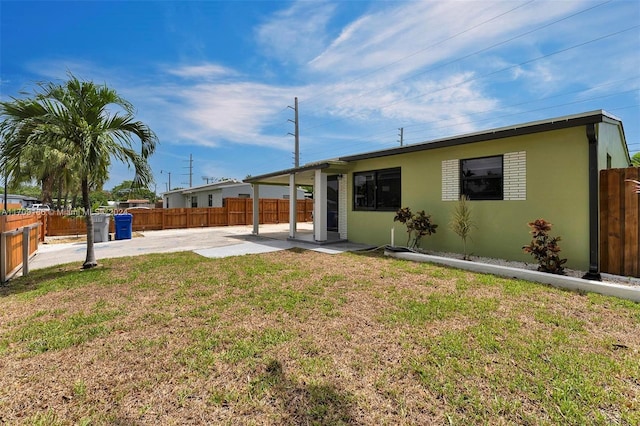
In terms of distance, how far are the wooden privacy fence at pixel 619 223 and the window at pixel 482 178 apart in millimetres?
1803

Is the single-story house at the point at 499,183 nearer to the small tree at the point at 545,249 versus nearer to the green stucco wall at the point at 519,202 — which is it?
the green stucco wall at the point at 519,202

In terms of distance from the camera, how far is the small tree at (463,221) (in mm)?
7141

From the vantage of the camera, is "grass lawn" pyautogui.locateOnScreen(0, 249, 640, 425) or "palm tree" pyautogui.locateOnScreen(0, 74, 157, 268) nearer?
"grass lawn" pyautogui.locateOnScreen(0, 249, 640, 425)

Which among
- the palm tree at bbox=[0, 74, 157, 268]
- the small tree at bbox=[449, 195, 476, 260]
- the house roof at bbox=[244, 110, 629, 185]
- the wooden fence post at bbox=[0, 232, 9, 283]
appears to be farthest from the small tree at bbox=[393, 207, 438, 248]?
the wooden fence post at bbox=[0, 232, 9, 283]

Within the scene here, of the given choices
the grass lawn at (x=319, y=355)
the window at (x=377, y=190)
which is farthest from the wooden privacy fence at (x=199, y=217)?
the window at (x=377, y=190)

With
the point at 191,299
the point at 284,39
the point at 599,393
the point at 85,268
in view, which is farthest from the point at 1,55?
the point at 599,393

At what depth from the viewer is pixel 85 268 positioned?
689 cm

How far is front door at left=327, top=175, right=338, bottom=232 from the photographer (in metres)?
11.6

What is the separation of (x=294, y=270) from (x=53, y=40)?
10465 mm

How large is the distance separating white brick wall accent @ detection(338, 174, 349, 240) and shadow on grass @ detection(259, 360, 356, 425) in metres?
8.50

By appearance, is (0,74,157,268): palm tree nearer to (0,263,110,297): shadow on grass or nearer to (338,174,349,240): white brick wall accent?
(0,263,110,297): shadow on grass

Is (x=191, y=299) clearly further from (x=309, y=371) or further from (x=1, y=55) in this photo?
(x=1, y=55)

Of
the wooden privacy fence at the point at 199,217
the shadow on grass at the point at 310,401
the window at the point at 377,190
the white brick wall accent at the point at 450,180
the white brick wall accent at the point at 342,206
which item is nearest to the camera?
the shadow on grass at the point at 310,401

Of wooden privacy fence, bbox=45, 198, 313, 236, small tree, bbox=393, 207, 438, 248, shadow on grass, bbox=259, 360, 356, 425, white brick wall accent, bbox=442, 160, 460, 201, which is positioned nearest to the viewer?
shadow on grass, bbox=259, 360, 356, 425
